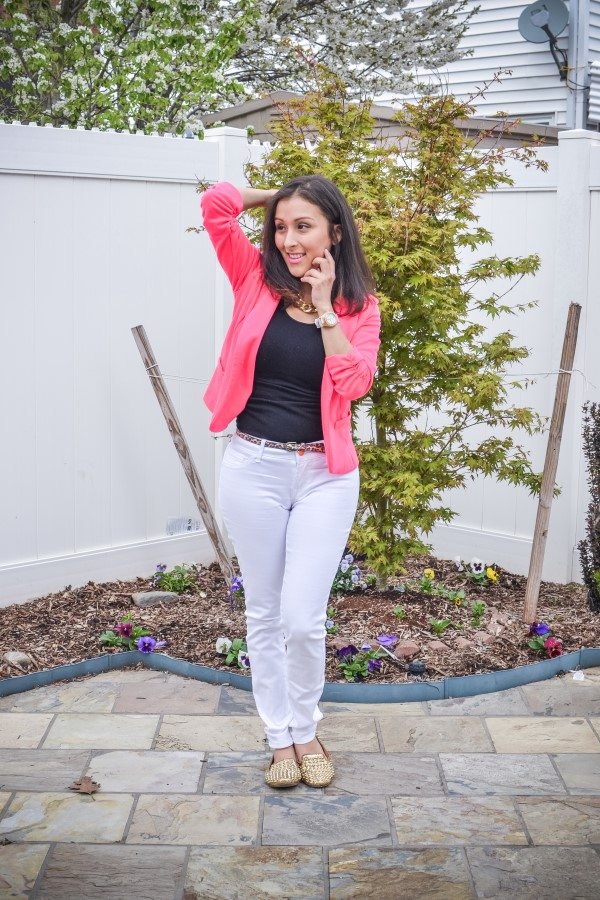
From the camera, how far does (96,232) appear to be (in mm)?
5070

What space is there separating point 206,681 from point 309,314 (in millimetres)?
1726

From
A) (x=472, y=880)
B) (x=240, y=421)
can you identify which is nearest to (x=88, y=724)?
(x=240, y=421)

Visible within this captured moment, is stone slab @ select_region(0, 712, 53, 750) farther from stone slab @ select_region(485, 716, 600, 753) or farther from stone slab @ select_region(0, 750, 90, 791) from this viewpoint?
stone slab @ select_region(485, 716, 600, 753)

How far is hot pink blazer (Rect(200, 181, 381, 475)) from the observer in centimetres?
313

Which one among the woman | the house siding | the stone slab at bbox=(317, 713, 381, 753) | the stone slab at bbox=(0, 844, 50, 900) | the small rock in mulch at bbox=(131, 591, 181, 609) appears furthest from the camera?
the house siding

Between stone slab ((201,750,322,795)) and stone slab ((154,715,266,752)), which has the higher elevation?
stone slab ((154,715,266,752))

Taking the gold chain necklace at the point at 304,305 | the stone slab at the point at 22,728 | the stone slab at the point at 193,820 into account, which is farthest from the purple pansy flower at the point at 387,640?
the gold chain necklace at the point at 304,305

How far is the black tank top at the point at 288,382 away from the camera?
3.21 m

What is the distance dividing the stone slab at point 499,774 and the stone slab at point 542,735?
0.23 ft

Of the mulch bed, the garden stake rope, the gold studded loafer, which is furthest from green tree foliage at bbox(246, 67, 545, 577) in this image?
the gold studded loafer

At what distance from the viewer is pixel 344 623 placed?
187 inches

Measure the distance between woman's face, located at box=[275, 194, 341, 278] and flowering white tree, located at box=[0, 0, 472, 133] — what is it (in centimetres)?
428

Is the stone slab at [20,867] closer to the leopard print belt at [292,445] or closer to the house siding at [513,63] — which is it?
the leopard print belt at [292,445]

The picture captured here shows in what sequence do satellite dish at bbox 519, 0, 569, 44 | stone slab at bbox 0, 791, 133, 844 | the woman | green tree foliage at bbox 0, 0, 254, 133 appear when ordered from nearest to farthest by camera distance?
stone slab at bbox 0, 791, 133, 844 < the woman < green tree foliage at bbox 0, 0, 254, 133 < satellite dish at bbox 519, 0, 569, 44
